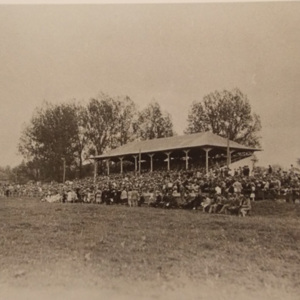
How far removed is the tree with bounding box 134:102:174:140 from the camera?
31.2 ft

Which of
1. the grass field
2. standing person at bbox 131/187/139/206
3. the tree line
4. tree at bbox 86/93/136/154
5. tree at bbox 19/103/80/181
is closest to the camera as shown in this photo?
the grass field

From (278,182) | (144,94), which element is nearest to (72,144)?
(144,94)

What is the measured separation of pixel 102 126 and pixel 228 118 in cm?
334

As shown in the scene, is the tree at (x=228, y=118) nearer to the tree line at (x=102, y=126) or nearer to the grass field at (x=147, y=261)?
the tree line at (x=102, y=126)

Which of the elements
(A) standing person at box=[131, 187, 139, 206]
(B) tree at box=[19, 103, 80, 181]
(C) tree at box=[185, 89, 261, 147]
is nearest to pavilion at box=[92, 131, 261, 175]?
(C) tree at box=[185, 89, 261, 147]

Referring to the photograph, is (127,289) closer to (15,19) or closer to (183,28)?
(183,28)

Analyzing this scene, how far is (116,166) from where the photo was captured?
58.5ft

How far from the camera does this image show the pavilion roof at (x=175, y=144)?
11.4 m

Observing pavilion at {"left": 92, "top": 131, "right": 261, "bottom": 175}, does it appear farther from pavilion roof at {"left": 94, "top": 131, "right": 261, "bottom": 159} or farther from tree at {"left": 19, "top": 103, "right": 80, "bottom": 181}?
tree at {"left": 19, "top": 103, "right": 80, "bottom": 181}

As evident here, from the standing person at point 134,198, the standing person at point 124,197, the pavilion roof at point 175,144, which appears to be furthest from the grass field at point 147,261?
the standing person at point 124,197

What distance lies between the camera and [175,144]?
1388 centimetres

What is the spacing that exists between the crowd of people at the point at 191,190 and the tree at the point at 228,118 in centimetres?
105

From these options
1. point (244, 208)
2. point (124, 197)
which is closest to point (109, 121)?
point (124, 197)

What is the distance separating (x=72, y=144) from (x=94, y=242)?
5409mm
